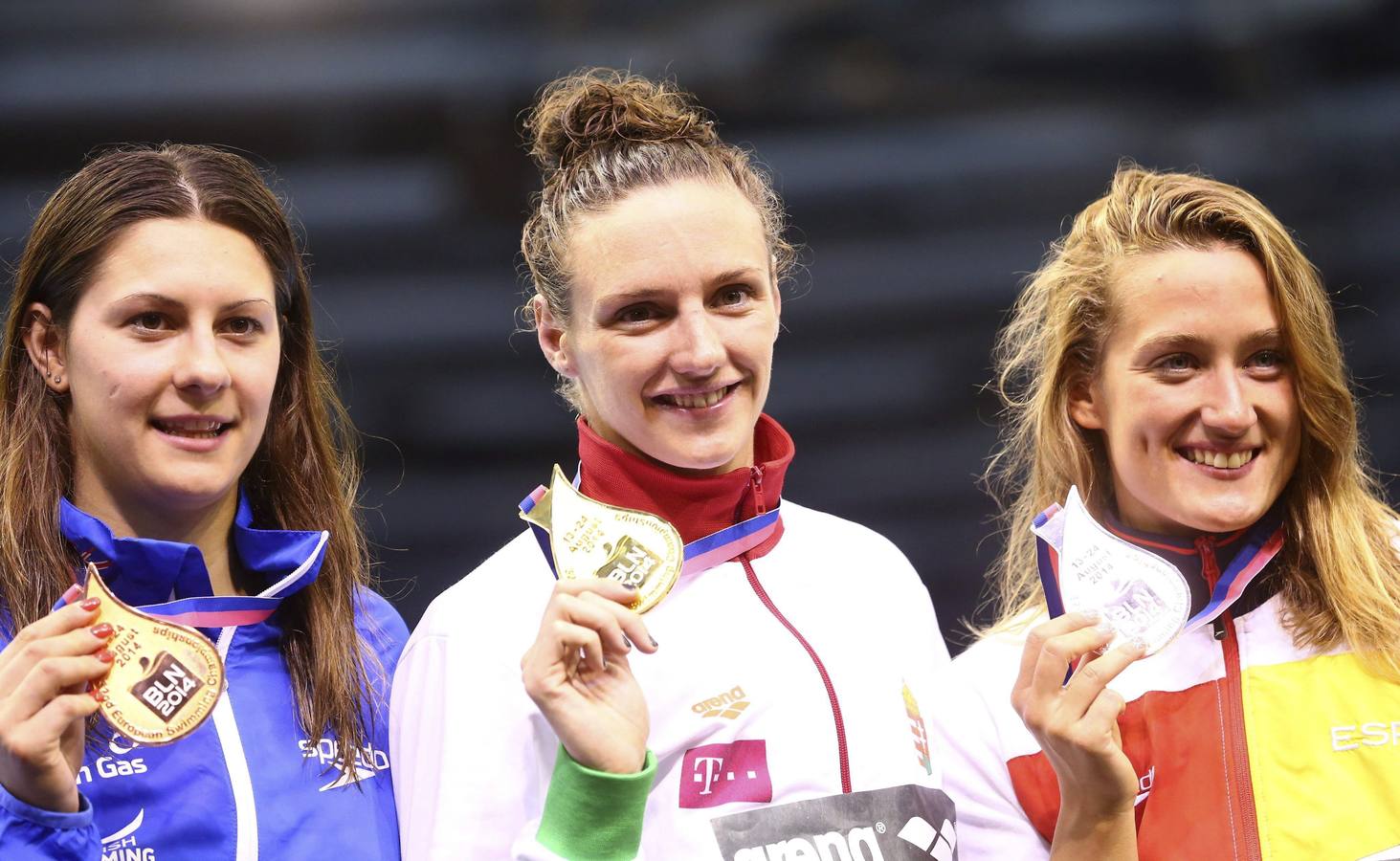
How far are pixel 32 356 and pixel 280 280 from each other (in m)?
0.35

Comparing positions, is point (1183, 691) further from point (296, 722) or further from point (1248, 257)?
point (296, 722)

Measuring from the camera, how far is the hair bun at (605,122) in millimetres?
2102

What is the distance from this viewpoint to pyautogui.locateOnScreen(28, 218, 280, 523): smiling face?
1.96m

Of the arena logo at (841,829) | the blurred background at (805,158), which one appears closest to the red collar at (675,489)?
the arena logo at (841,829)

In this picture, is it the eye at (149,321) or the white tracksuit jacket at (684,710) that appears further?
the eye at (149,321)

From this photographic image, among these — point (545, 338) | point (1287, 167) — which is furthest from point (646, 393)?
point (1287, 167)

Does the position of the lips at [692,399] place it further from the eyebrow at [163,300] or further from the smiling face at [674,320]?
the eyebrow at [163,300]

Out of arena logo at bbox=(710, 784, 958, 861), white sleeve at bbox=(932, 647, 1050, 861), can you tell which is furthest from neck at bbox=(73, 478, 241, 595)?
white sleeve at bbox=(932, 647, 1050, 861)

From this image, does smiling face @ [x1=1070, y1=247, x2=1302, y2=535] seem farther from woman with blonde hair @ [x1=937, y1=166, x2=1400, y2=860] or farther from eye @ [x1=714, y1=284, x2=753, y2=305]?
eye @ [x1=714, y1=284, x2=753, y2=305]

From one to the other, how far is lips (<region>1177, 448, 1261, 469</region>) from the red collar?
0.60m

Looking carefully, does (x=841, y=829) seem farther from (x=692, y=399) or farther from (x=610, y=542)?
(x=692, y=399)

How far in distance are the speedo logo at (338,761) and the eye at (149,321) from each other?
0.59m

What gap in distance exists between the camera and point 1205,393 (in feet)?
6.89

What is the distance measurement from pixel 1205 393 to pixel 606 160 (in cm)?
90
